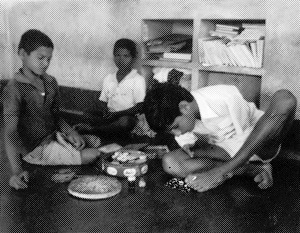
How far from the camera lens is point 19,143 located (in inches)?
92.5

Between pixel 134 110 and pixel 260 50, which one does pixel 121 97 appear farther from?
pixel 260 50

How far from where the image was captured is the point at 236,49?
9.45ft

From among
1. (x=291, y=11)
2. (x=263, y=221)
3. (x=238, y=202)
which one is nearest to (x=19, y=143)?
(x=238, y=202)

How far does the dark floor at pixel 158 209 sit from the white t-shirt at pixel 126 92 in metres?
1.23

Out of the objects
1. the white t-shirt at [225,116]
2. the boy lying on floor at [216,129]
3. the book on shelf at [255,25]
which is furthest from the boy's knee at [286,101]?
the book on shelf at [255,25]

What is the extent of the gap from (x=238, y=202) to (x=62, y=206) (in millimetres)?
929

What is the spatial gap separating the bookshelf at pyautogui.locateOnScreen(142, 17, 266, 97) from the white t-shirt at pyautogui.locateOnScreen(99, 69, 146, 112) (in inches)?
8.6

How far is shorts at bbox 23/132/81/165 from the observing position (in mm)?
2461

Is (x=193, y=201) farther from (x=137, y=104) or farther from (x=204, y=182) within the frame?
A: (x=137, y=104)

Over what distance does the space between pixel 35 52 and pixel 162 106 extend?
0.93 meters

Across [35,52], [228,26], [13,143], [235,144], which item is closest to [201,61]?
[228,26]

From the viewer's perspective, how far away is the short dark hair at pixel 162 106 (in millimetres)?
2002

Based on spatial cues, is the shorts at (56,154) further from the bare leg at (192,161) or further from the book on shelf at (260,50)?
the book on shelf at (260,50)

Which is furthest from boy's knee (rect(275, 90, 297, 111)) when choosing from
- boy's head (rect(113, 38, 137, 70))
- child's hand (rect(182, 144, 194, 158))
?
boy's head (rect(113, 38, 137, 70))
